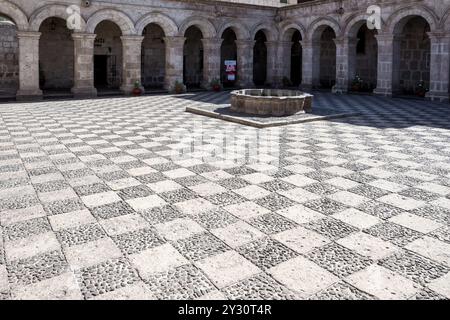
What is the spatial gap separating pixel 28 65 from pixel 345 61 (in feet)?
47.5

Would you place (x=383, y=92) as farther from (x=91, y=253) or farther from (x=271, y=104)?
(x=91, y=253)

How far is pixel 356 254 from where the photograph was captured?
365 cm

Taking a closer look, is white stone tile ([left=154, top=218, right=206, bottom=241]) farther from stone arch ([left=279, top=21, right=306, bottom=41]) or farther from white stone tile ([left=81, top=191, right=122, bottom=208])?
stone arch ([left=279, top=21, right=306, bottom=41])

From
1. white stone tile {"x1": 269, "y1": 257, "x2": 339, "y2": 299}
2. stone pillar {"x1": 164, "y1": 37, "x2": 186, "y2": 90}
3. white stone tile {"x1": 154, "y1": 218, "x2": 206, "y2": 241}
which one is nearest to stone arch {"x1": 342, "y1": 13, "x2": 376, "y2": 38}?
stone pillar {"x1": 164, "y1": 37, "x2": 186, "y2": 90}

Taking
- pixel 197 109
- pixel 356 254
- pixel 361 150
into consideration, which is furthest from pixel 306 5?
pixel 356 254

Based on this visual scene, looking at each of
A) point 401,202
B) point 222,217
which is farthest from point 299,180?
point 222,217

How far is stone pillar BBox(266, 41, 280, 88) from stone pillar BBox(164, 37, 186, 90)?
19.4 ft

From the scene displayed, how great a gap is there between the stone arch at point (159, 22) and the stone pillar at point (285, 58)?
677 centimetres

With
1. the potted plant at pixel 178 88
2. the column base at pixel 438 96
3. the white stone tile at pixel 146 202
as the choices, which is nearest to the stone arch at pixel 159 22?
the potted plant at pixel 178 88

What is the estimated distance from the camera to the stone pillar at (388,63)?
18.0 metres

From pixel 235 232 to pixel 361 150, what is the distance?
4.55m

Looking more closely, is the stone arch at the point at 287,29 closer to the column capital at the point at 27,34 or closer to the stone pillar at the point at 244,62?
the stone pillar at the point at 244,62
